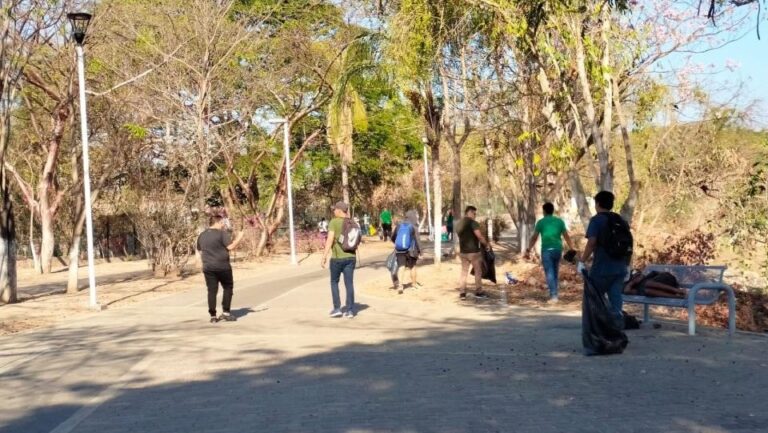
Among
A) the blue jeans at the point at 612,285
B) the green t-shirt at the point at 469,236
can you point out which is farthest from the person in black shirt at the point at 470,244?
the blue jeans at the point at 612,285

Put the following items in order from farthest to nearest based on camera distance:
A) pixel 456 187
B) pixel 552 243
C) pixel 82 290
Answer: pixel 456 187, pixel 82 290, pixel 552 243

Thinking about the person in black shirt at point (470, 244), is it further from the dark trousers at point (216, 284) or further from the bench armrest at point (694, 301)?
the bench armrest at point (694, 301)

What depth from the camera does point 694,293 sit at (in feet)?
32.9

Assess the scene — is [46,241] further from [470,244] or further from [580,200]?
[580,200]

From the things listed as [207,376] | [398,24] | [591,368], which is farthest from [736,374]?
[398,24]

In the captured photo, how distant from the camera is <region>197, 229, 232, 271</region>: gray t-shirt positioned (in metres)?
12.9

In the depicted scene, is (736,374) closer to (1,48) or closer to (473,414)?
(473,414)

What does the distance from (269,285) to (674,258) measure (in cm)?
938

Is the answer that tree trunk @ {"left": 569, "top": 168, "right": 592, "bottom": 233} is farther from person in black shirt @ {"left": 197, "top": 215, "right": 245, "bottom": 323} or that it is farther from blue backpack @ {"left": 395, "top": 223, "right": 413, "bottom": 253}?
person in black shirt @ {"left": 197, "top": 215, "right": 245, "bottom": 323}

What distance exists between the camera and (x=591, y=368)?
331 inches

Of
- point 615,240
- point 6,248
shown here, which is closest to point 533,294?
point 615,240

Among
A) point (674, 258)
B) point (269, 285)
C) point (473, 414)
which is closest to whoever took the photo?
point (473, 414)

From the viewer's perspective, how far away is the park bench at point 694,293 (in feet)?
33.2

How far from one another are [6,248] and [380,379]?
1212cm
